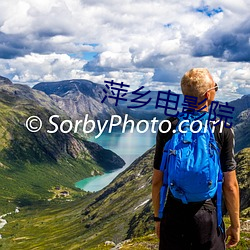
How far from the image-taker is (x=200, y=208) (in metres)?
10.5

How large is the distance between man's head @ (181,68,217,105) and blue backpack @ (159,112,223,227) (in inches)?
28.4

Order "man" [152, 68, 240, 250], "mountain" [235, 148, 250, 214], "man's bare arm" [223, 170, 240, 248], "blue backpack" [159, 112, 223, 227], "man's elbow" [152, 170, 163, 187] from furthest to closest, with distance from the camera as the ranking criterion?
"mountain" [235, 148, 250, 214]
"man's elbow" [152, 170, 163, 187]
"man's bare arm" [223, 170, 240, 248]
"man" [152, 68, 240, 250]
"blue backpack" [159, 112, 223, 227]

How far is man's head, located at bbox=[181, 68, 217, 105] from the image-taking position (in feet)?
35.1

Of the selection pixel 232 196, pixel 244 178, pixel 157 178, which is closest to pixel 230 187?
pixel 232 196

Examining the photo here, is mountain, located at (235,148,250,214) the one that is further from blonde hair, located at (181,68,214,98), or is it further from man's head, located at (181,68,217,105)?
blonde hair, located at (181,68,214,98)

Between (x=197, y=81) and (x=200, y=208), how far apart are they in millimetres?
3647

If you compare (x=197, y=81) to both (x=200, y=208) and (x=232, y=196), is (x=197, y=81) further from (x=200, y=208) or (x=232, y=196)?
(x=200, y=208)

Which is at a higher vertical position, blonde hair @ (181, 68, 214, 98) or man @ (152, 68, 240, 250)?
blonde hair @ (181, 68, 214, 98)

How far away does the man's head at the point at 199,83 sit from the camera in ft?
35.1

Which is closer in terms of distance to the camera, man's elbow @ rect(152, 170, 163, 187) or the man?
the man

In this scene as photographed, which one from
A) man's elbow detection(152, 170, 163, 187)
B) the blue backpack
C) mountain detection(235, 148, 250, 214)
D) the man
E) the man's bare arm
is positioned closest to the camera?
the blue backpack

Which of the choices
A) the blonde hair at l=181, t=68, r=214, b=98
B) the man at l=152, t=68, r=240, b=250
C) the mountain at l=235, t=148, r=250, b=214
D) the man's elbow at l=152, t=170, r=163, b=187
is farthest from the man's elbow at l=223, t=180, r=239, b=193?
the mountain at l=235, t=148, r=250, b=214

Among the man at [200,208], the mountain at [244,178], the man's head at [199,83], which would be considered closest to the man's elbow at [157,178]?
the man at [200,208]

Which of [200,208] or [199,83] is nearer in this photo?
[200,208]
